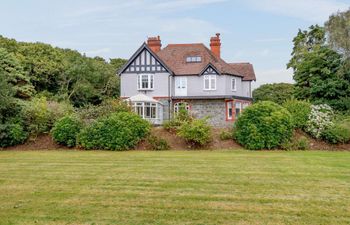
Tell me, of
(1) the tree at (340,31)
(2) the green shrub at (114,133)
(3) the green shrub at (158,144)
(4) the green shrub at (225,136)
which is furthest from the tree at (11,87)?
(1) the tree at (340,31)

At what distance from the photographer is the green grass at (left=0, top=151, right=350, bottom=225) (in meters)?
5.99

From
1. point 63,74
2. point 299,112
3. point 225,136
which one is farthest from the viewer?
point 63,74

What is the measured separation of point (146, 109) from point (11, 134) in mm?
10927

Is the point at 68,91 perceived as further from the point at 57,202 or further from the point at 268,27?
the point at 57,202

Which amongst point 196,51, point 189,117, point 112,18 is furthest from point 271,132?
point 196,51

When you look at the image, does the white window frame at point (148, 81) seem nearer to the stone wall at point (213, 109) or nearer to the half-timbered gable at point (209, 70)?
the stone wall at point (213, 109)

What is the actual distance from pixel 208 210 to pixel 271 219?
1.10 meters

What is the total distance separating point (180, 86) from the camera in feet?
98.1

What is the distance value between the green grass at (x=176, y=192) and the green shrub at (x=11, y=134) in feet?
22.4

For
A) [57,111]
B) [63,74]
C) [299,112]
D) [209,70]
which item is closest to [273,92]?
[209,70]

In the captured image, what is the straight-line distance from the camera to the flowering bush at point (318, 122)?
60.0ft

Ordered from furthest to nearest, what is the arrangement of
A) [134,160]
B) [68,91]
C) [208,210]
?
[68,91] → [134,160] → [208,210]

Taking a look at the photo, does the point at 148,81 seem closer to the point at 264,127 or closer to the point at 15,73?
the point at 15,73

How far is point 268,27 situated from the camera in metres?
16.9
